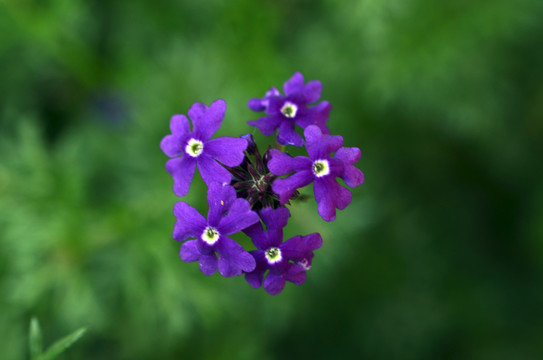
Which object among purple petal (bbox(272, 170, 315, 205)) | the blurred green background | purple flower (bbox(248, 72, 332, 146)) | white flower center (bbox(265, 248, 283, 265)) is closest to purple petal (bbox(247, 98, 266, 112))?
purple flower (bbox(248, 72, 332, 146))

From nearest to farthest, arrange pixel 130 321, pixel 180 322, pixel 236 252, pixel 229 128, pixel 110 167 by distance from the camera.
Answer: pixel 236 252 → pixel 180 322 → pixel 229 128 → pixel 130 321 → pixel 110 167

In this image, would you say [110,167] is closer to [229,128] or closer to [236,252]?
[229,128]

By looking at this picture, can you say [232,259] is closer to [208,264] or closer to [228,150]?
[208,264]

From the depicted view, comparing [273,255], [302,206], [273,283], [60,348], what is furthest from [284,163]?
[302,206]

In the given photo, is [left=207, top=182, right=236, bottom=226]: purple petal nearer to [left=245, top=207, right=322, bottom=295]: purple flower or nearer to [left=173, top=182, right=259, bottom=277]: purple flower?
[left=173, top=182, right=259, bottom=277]: purple flower

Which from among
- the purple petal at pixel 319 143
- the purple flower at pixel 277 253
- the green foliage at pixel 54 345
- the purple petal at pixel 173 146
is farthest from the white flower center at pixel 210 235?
the green foliage at pixel 54 345

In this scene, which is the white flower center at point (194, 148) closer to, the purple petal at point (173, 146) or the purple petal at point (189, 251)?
the purple petal at point (173, 146)

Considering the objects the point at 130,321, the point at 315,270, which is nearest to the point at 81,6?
the point at 130,321
